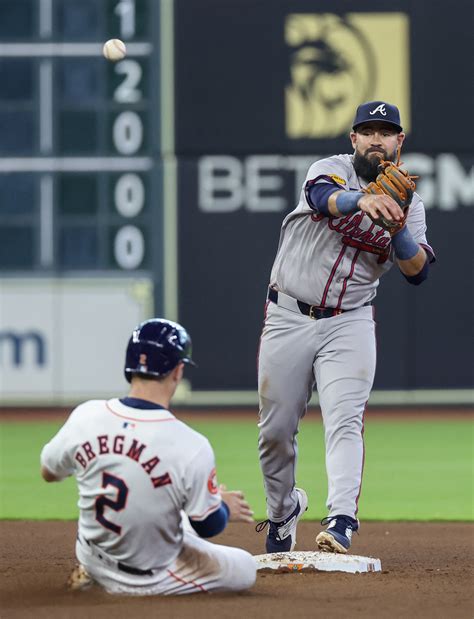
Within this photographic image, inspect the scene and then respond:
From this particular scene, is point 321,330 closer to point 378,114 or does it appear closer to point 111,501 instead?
point 378,114

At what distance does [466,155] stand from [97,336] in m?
4.00

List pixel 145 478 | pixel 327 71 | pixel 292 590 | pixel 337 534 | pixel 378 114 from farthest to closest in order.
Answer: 1. pixel 327 71
2. pixel 378 114
3. pixel 337 534
4. pixel 292 590
5. pixel 145 478

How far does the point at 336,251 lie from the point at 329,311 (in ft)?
0.76

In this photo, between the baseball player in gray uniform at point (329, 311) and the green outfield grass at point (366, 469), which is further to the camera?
the green outfield grass at point (366, 469)

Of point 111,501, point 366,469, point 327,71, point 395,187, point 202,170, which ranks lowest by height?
point 366,469

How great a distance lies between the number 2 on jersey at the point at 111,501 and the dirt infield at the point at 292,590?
238 mm

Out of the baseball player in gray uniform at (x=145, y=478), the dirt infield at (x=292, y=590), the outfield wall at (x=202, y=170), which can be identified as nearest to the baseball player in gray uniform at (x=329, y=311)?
the dirt infield at (x=292, y=590)

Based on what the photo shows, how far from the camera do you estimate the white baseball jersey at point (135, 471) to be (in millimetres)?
4023

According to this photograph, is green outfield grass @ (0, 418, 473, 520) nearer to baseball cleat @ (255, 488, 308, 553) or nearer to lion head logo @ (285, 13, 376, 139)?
baseball cleat @ (255, 488, 308, 553)

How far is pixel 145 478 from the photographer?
13.2 feet

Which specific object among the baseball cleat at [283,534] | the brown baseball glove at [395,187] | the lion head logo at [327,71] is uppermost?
the lion head logo at [327,71]

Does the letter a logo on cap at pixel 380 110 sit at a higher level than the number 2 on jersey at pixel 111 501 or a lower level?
higher

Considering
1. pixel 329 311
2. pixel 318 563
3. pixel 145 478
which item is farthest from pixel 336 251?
pixel 145 478

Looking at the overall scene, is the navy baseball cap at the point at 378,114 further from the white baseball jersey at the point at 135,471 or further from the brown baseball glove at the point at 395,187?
the white baseball jersey at the point at 135,471
